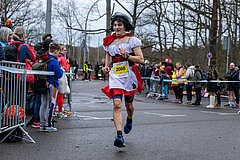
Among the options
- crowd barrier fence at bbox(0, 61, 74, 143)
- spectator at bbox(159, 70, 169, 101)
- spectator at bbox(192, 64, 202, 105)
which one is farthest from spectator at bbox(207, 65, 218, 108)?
crowd barrier fence at bbox(0, 61, 74, 143)

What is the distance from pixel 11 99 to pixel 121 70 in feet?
5.66

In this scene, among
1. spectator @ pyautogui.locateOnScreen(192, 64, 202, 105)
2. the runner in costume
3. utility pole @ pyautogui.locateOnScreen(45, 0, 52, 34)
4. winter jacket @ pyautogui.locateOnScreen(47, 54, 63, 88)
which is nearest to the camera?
the runner in costume

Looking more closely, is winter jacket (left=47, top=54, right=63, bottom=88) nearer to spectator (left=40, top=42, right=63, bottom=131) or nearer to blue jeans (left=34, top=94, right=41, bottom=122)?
spectator (left=40, top=42, right=63, bottom=131)

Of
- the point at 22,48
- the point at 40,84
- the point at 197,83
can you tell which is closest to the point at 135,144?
the point at 40,84

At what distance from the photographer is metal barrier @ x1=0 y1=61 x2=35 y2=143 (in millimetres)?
5418

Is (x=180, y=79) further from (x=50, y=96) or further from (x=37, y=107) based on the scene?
(x=50, y=96)

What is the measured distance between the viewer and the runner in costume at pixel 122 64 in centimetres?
572

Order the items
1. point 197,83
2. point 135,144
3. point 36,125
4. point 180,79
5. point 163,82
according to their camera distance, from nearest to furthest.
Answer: point 135,144 < point 36,125 < point 197,83 < point 180,79 < point 163,82

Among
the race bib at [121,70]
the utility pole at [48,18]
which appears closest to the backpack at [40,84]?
the race bib at [121,70]

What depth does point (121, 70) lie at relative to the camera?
19.1 ft

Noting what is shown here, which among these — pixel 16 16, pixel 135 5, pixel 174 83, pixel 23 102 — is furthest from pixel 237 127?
pixel 16 16

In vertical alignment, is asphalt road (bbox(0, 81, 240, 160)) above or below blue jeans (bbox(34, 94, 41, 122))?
below

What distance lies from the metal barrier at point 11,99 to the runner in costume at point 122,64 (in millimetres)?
1340

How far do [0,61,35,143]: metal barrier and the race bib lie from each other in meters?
1.45
